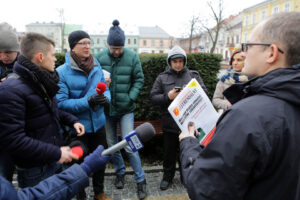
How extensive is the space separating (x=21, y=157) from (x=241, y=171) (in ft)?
5.99

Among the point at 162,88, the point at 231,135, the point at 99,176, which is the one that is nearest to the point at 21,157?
the point at 99,176

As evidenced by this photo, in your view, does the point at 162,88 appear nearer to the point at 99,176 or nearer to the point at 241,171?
the point at 99,176

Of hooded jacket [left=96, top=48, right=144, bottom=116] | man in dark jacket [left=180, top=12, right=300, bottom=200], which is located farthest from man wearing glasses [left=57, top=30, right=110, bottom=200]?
man in dark jacket [left=180, top=12, right=300, bottom=200]

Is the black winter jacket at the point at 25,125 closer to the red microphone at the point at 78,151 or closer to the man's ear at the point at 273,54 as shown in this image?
the red microphone at the point at 78,151

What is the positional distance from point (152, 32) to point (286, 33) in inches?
3038

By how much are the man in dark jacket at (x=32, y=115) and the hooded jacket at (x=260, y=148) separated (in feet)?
4.27

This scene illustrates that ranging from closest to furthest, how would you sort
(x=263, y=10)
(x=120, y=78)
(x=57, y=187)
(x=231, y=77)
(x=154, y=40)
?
1. (x=57, y=187)
2. (x=231, y=77)
3. (x=120, y=78)
4. (x=263, y=10)
5. (x=154, y=40)

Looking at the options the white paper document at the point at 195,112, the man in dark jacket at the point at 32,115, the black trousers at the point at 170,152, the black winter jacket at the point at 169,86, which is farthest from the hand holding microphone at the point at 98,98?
the black trousers at the point at 170,152

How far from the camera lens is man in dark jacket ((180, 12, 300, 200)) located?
1.09m

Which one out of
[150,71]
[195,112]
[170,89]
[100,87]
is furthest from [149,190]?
[150,71]

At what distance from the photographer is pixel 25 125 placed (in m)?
2.02

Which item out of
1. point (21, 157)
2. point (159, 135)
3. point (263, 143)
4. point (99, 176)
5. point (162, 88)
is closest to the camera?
point (263, 143)

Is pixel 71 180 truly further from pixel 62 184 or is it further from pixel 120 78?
pixel 120 78

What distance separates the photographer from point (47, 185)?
4.50 feet
